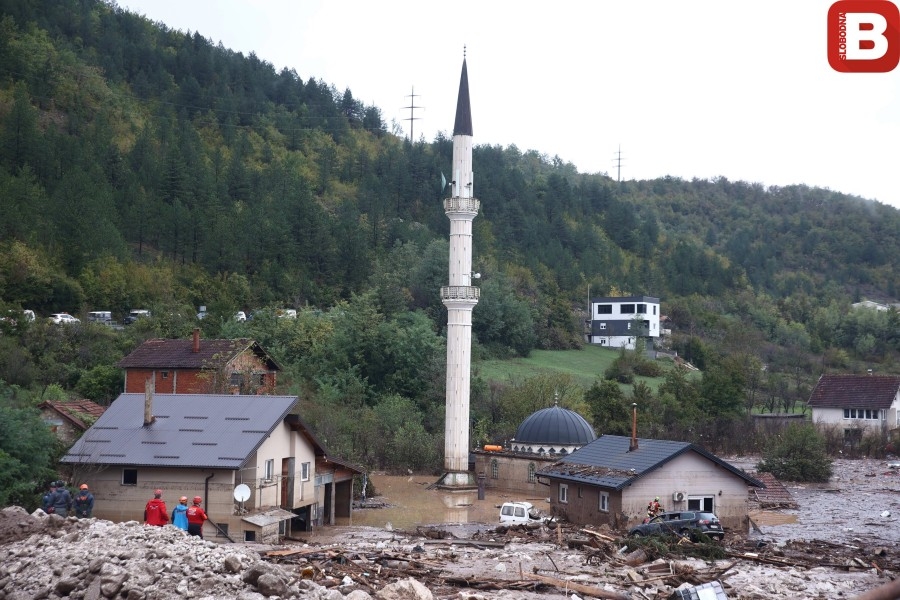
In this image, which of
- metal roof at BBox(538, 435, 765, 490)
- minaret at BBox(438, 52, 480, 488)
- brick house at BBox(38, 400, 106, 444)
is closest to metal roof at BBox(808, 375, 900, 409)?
minaret at BBox(438, 52, 480, 488)

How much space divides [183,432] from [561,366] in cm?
5833

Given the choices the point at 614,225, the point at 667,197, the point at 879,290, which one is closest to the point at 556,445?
the point at 614,225

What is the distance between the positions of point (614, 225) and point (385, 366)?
7218 cm

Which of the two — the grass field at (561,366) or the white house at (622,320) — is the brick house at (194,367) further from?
the white house at (622,320)

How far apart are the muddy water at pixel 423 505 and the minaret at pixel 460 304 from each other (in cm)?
196

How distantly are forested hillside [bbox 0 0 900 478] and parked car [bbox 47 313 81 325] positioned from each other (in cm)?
107

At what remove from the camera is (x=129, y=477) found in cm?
3114

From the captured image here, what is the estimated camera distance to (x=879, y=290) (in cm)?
15200

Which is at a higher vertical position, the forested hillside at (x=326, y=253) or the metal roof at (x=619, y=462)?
the forested hillside at (x=326, y=253)

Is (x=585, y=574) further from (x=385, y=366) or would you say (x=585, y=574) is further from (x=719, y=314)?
(x=719, y=314)

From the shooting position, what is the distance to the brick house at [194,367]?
51906 mm

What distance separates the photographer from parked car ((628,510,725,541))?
28.8m

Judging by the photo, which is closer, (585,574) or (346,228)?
(585,574)

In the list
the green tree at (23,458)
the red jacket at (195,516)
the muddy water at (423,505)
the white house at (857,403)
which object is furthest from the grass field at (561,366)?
the red jacket at (195,516)
